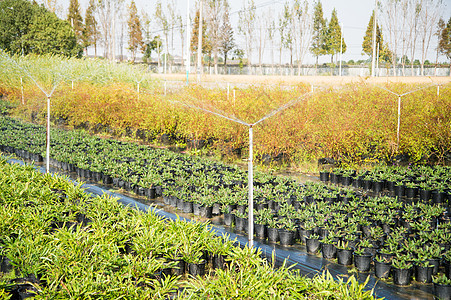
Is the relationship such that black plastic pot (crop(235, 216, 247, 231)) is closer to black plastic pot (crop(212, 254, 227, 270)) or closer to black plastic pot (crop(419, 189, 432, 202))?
black plastic pot (crop(212, 254, 227, 270))

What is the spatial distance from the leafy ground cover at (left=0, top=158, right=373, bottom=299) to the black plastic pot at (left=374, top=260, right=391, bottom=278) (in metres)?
0.39

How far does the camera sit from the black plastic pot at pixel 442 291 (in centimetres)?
317

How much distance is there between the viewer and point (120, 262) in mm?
3303

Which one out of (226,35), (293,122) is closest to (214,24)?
(226,35)

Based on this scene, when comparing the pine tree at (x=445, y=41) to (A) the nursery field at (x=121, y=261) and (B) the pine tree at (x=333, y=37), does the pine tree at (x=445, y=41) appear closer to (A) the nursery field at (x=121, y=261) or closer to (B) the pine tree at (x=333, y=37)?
(B) the pine tree at (x=333, y=37)

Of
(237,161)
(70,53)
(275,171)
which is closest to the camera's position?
(275,171)

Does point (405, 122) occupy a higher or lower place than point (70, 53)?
lower

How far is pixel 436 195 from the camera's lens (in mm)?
5883

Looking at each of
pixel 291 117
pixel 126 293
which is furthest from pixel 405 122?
pixel 126 293

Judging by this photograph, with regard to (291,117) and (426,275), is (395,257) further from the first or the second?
(291,117)

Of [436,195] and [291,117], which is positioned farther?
[291,117]

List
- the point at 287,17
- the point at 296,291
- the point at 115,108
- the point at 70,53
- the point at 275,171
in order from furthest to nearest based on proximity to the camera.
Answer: the point at 287,17, the point at 70,53, the point at 115,108, the point at 275,171, the point at 296,291

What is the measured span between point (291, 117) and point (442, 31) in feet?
134

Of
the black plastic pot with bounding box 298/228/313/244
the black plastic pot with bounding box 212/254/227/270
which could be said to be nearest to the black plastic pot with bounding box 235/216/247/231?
the black plastic pot with bounding box 298/228/313/244
